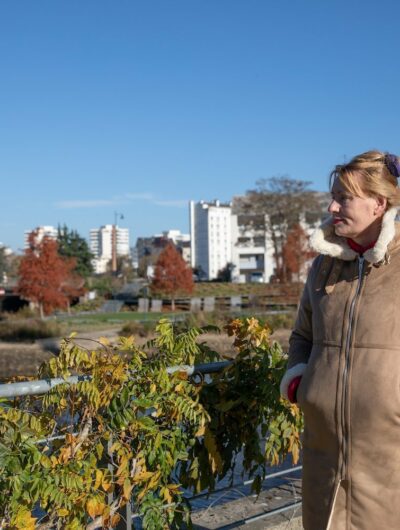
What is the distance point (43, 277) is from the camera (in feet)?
159

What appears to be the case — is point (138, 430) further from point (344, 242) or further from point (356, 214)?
point (356, 214)

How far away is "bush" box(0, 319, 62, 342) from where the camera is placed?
37594 millimetres

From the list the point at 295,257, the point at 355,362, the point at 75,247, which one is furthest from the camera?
the point at 75,247

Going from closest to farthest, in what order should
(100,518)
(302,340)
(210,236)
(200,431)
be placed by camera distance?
(302,340) → (100,518) → (200,431) → (210,236)

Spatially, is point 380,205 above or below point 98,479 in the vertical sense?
above

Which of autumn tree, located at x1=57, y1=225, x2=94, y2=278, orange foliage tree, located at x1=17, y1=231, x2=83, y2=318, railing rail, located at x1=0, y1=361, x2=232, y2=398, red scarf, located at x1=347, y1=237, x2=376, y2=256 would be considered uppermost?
autumn tree, located at x1=57, y1=225, x2=94, y2=278

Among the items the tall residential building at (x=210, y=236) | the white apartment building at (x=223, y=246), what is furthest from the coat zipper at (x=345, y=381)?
the tall residential building at (x=210, y=236)

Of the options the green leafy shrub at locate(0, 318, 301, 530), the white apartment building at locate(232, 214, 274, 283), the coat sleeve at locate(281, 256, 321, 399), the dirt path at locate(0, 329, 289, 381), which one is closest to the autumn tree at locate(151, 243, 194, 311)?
the dirt path at locate(0, 329, 289, 381)

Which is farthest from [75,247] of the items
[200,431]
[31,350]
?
[200,431]

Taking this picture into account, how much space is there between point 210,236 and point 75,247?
4480 centimetres

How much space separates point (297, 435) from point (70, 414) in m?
1.27

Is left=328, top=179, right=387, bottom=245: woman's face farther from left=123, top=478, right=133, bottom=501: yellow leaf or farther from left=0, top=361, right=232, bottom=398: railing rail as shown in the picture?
left=123, top=478, right=133, bottom=501: yellow leaf

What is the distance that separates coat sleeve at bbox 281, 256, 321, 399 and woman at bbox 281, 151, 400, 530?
0.03 m

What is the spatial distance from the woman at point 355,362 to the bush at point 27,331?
35665 millimetres
